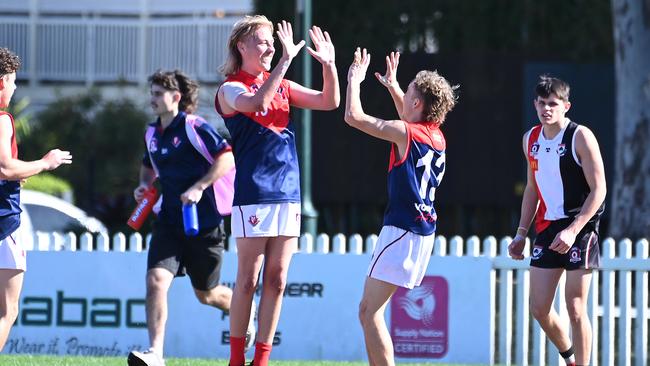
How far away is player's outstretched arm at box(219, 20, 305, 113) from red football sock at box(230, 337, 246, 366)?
49.3 inches

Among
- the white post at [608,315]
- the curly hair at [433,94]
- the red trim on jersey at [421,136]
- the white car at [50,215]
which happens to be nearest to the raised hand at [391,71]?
the curly hair at [433,94]

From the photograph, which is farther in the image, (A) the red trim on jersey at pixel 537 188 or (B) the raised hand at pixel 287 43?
(A) the red trim on jersey at pixel 537 188

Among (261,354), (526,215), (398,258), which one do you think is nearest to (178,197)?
(261,354)

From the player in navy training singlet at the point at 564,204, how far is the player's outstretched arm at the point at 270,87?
65.4 inches

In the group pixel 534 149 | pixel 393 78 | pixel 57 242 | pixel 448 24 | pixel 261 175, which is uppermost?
pixel 448 24

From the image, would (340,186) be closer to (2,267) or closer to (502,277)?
(502,277)

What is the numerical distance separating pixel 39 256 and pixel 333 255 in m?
2.61

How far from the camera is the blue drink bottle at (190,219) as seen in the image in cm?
806

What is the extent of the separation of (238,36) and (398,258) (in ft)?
4.97

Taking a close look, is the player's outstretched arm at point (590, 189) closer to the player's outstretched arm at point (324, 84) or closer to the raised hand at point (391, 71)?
the raised hand at point (391, 71)

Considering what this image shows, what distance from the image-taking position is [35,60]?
78.7 feet

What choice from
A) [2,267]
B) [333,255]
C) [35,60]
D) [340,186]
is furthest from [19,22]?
[2,267]

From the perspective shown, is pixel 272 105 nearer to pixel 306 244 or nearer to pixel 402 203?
pixel 402 203

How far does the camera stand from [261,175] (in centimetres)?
707
